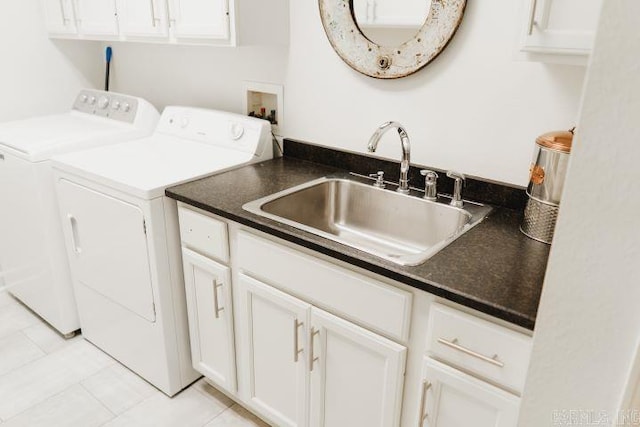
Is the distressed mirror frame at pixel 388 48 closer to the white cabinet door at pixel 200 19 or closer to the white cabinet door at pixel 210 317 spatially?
the white cabinet door at pixel 200 19

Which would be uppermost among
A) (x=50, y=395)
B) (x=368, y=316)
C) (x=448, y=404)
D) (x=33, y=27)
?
(x=33, y=27)

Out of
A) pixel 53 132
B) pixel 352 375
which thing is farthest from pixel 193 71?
pixel 352 375

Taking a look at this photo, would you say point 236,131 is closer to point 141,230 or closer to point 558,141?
point 141,230

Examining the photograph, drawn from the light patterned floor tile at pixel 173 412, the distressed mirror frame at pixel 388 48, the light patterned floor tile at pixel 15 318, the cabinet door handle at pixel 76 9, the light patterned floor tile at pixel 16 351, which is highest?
the cabinet door handle at pixel 76 9

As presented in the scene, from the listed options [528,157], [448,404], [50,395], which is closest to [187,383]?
[50,395]

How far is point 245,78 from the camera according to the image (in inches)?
88.2

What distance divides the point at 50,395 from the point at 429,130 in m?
1.89

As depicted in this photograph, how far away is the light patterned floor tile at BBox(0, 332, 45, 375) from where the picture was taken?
221cm

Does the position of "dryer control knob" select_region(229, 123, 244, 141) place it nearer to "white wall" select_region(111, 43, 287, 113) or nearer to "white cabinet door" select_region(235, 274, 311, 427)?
"white wall" select_region(111, 43, 287, 113)

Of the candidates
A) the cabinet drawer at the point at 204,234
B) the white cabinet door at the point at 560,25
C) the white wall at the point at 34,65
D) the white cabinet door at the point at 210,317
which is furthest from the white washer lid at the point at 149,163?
the white cabinet door at the point at 560,25

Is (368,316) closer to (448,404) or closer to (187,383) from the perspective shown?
(448,404)

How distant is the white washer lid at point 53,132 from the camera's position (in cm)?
207

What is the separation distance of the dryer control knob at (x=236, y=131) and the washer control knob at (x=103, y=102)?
2.99 ft

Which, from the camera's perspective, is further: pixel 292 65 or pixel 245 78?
pixel 245 78
